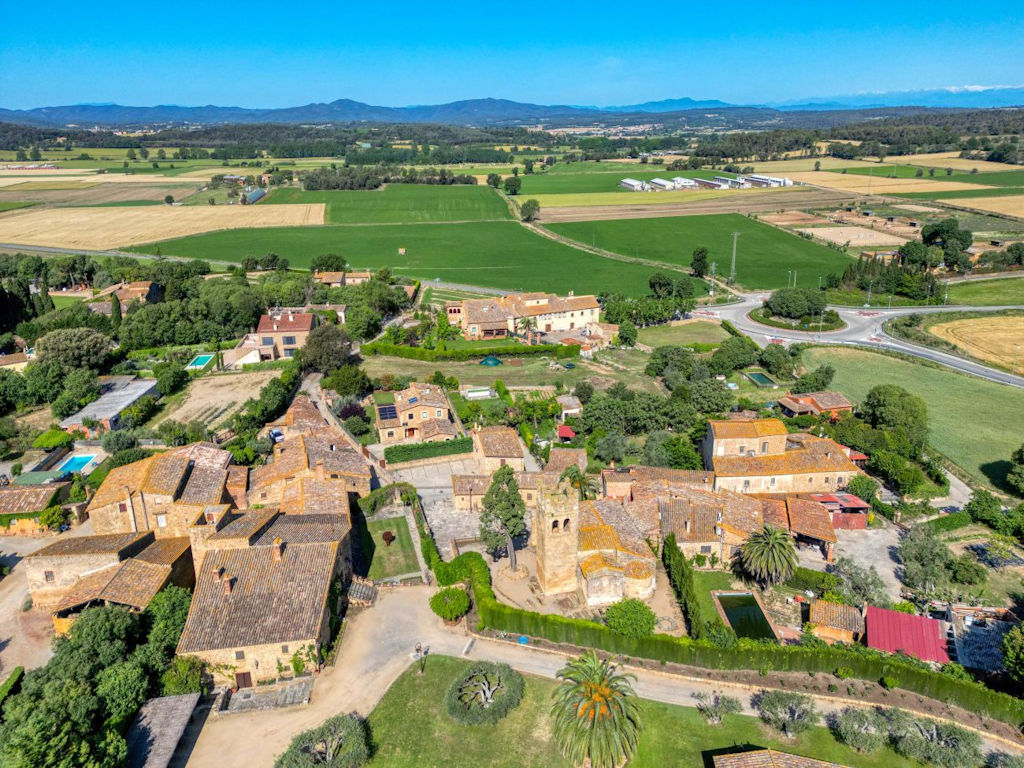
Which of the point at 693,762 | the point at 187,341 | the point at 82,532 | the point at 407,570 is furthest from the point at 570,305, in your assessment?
the point at 693,762

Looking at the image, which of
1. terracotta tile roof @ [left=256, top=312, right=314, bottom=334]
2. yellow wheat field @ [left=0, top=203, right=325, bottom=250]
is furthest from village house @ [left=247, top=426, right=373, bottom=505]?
yellow wheat field @ [left=0, top=203, right=325, bottom=250]

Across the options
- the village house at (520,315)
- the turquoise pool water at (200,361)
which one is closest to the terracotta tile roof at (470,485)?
the turquoise pool water at (200,361)

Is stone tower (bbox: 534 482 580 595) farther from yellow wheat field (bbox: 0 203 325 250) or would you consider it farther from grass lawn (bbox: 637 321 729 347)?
yellow wheat field (bbox: 0 203 325 250)

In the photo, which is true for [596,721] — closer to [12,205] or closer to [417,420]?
[417,420]

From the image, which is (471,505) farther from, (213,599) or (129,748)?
(129,748)

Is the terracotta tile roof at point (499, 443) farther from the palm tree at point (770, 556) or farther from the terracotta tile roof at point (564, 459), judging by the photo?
the palm tree at point (770, 556)

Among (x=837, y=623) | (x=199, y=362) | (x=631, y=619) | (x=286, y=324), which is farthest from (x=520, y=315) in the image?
(x=837, y=623)
